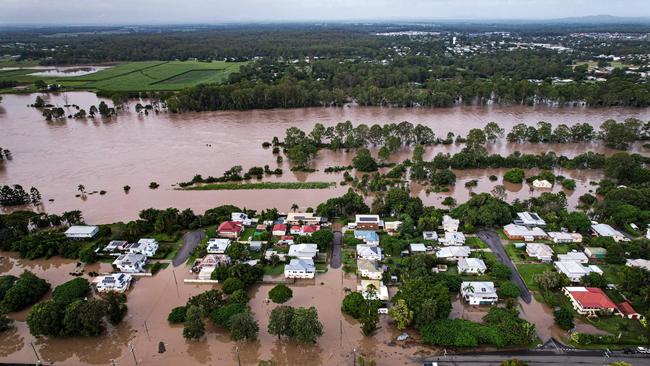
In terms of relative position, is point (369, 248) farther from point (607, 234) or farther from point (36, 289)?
point (36, 289)

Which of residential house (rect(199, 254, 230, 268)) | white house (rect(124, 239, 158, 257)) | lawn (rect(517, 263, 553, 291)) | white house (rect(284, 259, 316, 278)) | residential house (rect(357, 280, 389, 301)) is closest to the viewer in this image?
residential house (rect(357, 280, 389, 301))

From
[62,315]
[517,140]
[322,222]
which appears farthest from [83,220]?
[517,140]

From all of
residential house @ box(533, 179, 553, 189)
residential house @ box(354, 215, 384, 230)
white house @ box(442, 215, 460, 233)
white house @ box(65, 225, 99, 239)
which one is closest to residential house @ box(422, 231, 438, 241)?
white house @ box(442, 215, 460, 233)

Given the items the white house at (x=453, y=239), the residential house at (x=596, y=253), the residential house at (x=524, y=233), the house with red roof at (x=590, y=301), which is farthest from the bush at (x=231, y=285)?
the residential house at (x=596, y=253)

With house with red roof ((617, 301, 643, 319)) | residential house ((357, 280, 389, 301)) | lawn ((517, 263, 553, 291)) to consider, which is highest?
residential house ((357, 280, 389, 301))

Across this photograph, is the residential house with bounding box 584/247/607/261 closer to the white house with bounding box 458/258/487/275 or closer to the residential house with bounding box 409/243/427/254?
the white house with bounding box 458/258/487/275

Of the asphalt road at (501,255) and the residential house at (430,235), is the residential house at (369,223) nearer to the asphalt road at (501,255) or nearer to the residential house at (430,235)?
the residential house at (430,235)
